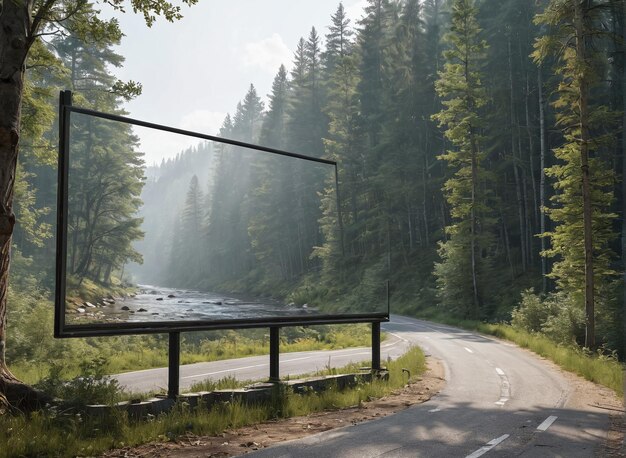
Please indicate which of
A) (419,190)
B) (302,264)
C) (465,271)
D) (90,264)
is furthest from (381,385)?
(419,190)

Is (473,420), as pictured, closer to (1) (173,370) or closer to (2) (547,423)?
(2) (547,423)

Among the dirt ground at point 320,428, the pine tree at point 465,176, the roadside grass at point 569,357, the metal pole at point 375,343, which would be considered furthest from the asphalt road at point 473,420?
the pine tree at point 465,176

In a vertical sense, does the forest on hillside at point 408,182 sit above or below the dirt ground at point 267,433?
above

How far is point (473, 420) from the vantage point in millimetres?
9117

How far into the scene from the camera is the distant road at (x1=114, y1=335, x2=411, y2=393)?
513 inches

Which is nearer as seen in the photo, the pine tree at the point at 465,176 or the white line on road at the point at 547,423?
the white line on road at the point at 547,423

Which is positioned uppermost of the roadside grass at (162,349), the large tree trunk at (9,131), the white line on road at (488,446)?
the large tree trunk at (9,131)

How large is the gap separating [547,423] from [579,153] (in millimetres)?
15529

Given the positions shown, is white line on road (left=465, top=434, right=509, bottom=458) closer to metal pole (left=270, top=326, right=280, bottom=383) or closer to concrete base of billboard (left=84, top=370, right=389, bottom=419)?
concrete base of billboard (left=84, top=370, right=389, bottom=419)

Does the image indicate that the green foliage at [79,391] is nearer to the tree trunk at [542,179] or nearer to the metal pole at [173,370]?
the metal pole at [173,370]

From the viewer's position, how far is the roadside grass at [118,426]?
19.5 ft

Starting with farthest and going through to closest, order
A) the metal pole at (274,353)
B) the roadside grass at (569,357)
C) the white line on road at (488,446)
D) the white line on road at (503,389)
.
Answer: the roadside grass at (569,357)
the white line on road at (503,389)
the metal pole at (274,353)
the white line on road at (488,446)

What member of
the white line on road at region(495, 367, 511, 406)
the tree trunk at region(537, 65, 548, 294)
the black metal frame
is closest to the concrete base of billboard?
the black metal frame

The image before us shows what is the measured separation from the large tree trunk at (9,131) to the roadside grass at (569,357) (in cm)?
1326
